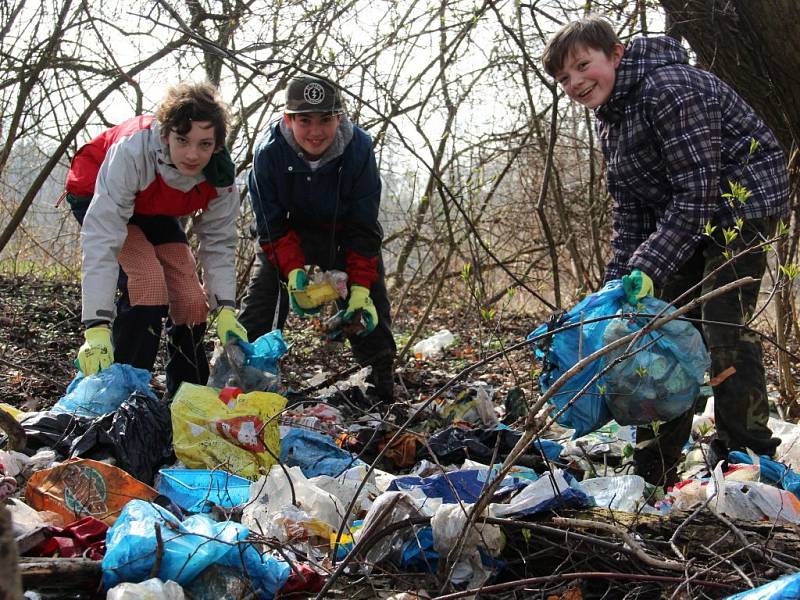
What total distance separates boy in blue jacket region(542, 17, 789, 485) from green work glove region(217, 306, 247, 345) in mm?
1778

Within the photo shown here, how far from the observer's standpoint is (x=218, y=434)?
330 cm

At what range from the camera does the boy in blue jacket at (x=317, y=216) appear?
4148mm

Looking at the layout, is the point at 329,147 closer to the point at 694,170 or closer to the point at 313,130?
the point at 313,130

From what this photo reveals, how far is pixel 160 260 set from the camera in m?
4.01

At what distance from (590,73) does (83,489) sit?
2244mm

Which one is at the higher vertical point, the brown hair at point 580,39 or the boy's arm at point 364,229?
the brown hair at point 580,39

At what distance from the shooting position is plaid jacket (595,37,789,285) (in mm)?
3086

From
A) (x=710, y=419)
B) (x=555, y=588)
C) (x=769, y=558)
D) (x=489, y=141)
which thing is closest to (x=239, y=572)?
(x=555, y=588)

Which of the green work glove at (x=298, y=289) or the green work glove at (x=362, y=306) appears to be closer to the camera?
the green work glove at (x=298, y=289)

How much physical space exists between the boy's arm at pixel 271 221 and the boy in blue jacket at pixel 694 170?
5.36ft

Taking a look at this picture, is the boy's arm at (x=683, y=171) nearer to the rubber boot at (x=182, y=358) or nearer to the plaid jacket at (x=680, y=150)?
the plaid jacket at (x=680, y=150)

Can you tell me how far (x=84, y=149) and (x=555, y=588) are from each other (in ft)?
9.13

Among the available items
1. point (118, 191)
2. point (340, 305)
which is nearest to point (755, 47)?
point (340, 305)

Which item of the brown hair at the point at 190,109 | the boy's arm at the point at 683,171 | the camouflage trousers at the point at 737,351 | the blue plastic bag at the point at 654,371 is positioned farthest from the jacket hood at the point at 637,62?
the brown hair at the point at 190,109
